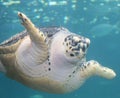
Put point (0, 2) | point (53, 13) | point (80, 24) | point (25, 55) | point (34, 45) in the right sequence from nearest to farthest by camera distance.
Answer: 1. point (34, 45)
2. point (25, 55)
3. point (0, 2)
4. point (53, 13)
5. point (80, 24)

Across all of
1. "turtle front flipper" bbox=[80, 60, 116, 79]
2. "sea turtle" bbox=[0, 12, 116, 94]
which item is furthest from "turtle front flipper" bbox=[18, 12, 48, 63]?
"turtle front flipper" bbox=[80, 60, 116, 79]

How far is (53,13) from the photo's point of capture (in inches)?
525

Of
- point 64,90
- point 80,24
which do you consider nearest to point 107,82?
point 80,24

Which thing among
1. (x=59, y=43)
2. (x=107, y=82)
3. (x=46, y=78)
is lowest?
(x=46, y=78)

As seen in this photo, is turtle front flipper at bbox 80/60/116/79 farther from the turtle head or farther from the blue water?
the blue water

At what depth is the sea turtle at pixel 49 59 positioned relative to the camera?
4084mm

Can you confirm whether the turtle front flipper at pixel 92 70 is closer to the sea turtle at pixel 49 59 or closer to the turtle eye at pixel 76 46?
the sea turtle at pixel 49 59

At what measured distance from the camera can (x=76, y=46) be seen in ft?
13.5

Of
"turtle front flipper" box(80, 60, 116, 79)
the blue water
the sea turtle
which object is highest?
the blue water

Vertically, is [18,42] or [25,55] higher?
[18,42]

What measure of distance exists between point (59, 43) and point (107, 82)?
1865 centimetres

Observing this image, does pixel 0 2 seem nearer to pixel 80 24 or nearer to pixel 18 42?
pixel 80 24

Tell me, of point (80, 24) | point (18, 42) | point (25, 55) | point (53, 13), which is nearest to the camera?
point (25, 55)

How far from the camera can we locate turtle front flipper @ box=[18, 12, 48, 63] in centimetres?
379
